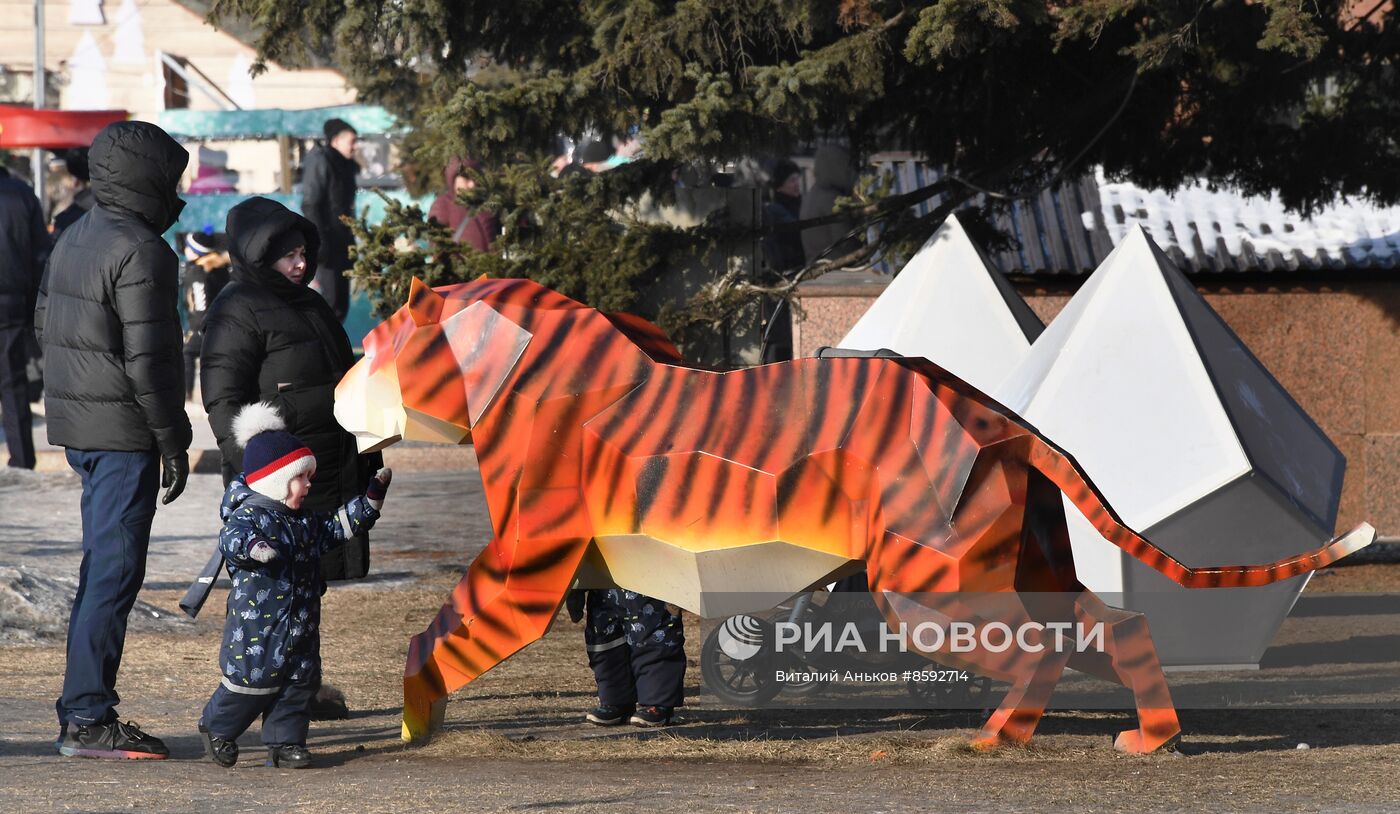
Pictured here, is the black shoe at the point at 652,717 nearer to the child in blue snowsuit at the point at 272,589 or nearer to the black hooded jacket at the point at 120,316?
the child in blue snowsuit at the point at 272,589

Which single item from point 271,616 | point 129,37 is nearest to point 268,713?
point 271,616

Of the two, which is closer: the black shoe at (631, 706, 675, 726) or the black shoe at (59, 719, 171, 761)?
the black shoe at (59, 719, 171, 761)

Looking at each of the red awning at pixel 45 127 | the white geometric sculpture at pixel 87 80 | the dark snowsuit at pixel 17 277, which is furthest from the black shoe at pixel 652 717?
the white geometric sculpture at pixel 87 80

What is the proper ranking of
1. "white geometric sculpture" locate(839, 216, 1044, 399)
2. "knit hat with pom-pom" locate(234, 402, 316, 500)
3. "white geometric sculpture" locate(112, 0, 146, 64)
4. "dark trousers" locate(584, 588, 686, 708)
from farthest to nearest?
"white geometric sculpture" locate(112, 0, 146, 64), "white geometric sculpture" locate(839, 216, 1044, 399), "dark trousers" locate(584, 588, 686, 708), "knit hat with pom-pom" locate(234, 402, 316, 500)

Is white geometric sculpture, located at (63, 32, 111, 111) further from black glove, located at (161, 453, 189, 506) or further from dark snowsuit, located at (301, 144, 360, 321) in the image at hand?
black glove, located at (161, 453, 189, 506)

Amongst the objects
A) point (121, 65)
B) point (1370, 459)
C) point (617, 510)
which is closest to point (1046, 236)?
point (1370, 459)

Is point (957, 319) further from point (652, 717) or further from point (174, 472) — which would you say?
point (174, 472)

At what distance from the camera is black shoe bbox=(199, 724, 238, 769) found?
219 inches

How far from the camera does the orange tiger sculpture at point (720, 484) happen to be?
5.51 meters

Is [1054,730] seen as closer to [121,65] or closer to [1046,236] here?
[1046,236]

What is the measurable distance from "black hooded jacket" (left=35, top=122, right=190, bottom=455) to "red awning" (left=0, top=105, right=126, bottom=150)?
48.9ft

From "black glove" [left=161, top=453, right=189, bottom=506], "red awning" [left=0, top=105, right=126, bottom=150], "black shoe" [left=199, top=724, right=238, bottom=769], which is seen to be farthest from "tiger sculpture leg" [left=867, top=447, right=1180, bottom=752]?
"red awning" [left=0, top=105, right=126, bottom=150]

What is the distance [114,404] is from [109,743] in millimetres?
1121

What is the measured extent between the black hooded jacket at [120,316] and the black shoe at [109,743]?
3.06ft
